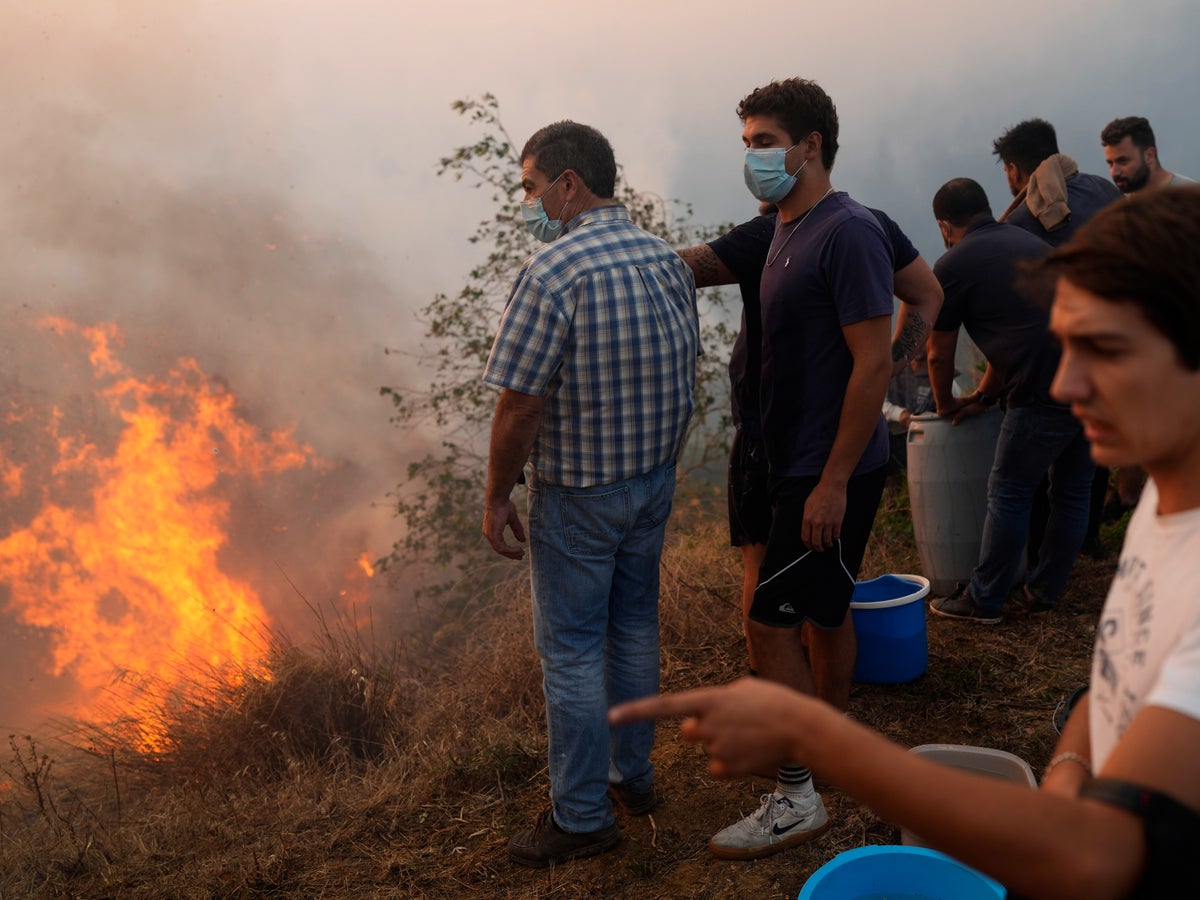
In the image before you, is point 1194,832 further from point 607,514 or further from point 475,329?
point 475,329

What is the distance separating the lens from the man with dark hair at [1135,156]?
5.89 meters

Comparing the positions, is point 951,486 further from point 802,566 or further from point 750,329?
point 802,566

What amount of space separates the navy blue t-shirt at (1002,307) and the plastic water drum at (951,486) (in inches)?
17.0

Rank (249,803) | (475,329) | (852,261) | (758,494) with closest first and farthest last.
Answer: (852,261) → (758,494) → (249,803) → (475,329)

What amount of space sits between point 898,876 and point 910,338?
2.29 m

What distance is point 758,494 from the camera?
137 inches

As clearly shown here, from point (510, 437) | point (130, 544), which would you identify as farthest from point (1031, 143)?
point (130, 544)

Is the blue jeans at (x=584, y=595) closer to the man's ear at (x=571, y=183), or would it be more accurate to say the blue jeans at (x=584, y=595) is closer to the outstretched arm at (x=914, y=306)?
the man's ear at (x=571, y=183)

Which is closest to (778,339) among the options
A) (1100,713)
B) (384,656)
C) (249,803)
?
(1100,713)

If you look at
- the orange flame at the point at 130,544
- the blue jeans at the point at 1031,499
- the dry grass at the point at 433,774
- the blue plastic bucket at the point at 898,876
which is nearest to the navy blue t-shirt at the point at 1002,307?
the blue jeans at the point at 1031,499

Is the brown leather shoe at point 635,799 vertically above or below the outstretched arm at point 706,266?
below

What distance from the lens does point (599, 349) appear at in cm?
305

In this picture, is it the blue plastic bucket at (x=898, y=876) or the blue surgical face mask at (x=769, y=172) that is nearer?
the blue plastic bucket at (x=898, y=876)

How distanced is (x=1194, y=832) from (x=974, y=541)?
437 cm
